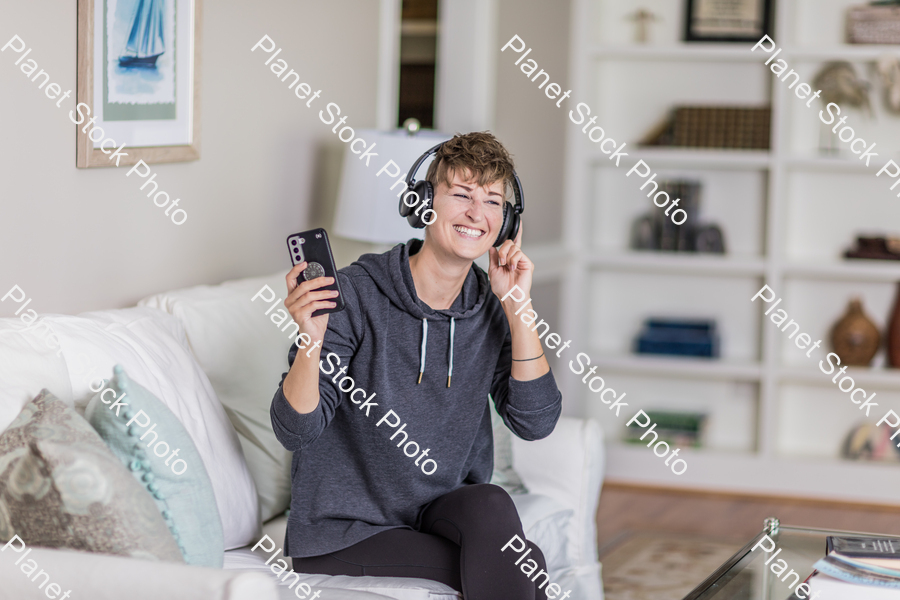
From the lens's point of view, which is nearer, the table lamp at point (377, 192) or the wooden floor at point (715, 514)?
the table lamp at point (377, 192)

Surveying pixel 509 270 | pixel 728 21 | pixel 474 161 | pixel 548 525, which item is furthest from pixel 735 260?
pixel 474 161

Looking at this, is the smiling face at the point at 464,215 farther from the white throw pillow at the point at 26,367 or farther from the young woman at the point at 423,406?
the white throw pillow at the point at 26,367

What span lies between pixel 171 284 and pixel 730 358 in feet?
7.48

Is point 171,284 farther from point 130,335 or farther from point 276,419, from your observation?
point 276,419

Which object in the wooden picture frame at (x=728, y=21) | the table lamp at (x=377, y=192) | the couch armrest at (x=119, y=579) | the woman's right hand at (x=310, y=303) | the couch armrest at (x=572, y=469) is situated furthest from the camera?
the wooden picture frame at (x=728, y=21)

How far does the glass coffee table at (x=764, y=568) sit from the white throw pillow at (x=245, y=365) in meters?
0.77

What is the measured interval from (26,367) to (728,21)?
2901 mm

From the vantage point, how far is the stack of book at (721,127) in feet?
11.1

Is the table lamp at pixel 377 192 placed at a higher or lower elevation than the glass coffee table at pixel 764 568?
higher

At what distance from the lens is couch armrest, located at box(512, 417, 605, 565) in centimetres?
189

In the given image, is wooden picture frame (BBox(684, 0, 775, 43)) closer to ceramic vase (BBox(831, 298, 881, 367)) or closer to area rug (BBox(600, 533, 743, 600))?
ceramic vase (BBox(831, 298, 881, 367))

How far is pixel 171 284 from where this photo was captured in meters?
2.04

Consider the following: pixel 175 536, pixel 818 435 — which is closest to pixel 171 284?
pixel 175 536

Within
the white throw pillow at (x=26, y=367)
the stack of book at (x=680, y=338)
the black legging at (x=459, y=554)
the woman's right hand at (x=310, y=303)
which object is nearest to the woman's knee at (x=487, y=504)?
the black legging at (x=459, y=554)
